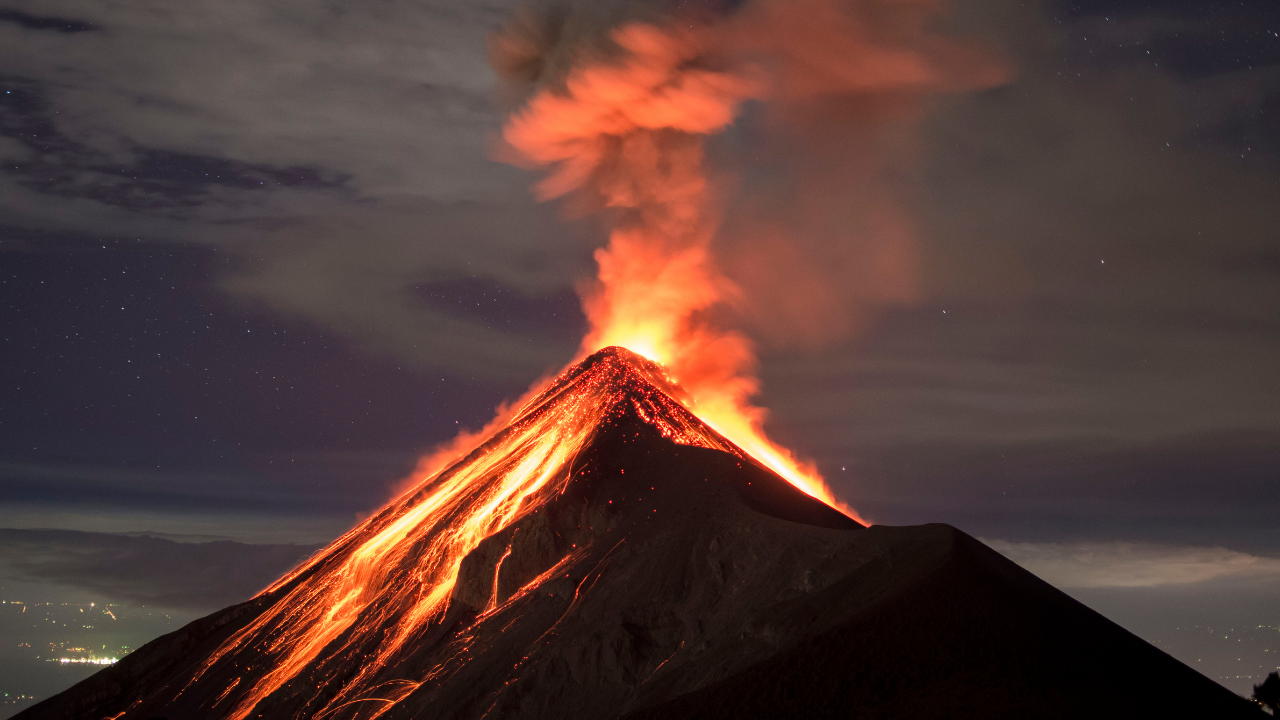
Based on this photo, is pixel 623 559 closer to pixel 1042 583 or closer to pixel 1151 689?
pixel 1042 583

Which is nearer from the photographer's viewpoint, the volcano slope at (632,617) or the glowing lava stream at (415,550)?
the volcano slope at (632,617)

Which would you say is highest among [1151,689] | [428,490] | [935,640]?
[428,490]

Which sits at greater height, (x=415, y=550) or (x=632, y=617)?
(x=415, y=550)

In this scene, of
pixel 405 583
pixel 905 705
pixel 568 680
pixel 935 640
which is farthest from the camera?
pixel 405 583

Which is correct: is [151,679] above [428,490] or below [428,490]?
below

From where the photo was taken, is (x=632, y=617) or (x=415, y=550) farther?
(x=415, y=550)

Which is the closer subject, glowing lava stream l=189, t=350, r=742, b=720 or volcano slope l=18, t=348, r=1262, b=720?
volcano slope l=18, t=348, r=1262, b=720

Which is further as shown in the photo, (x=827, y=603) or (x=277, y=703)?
(x=277, y=703)

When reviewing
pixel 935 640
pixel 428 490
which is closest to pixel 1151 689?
pixel 935 640
